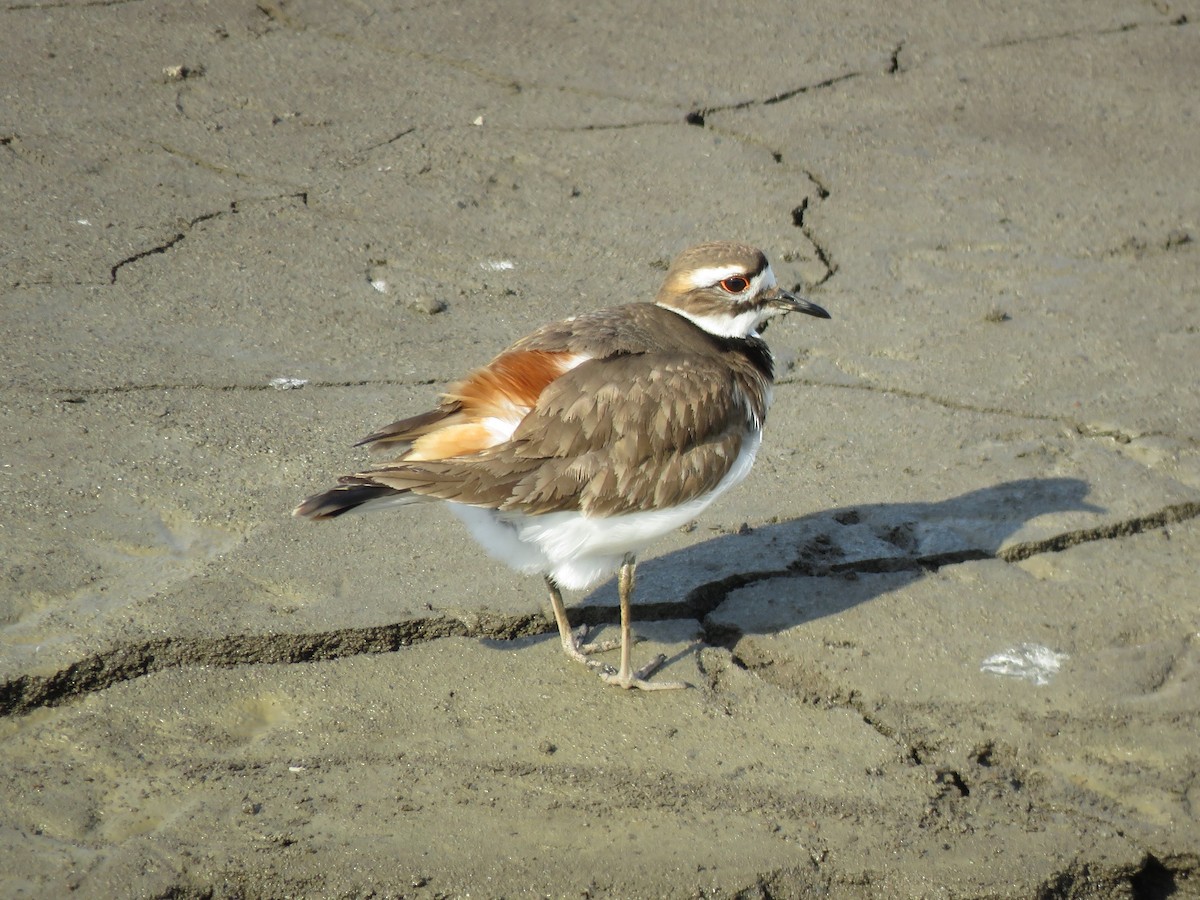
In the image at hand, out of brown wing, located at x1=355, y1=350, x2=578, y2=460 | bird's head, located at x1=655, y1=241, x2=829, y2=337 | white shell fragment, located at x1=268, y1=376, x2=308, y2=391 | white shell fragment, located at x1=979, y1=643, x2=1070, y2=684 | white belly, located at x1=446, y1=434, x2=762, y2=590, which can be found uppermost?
bird's head, located at x1=655, y1=241, x2=829, y2=337

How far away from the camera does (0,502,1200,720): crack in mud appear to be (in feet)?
12.7

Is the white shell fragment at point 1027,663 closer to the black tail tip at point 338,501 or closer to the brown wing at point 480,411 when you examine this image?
the brown wing at point 480,411

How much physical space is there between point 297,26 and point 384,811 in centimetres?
596

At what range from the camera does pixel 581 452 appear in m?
4.04

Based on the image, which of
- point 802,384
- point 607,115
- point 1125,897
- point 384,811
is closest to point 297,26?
point 607,115

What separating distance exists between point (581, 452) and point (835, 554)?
1.23 metres

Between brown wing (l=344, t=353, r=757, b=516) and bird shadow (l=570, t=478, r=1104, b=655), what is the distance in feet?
1.75

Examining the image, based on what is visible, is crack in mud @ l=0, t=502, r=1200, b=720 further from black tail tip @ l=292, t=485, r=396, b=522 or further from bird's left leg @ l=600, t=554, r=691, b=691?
black tail tip @ l=292, t=485, r=396, b=522

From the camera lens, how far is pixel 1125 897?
3.63 m

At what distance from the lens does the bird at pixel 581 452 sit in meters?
3.92

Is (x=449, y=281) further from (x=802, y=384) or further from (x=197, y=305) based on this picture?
(x=802, y=384)

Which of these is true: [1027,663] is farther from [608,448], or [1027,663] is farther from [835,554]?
[608,448]

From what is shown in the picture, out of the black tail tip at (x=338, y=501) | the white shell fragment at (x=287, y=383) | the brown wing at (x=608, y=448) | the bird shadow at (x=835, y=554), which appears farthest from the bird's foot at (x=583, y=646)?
the white shell fragment at (x=287, y=383)


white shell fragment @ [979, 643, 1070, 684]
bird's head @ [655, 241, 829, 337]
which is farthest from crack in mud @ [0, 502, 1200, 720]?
bird's head @ [655, 241, 829, 337]
